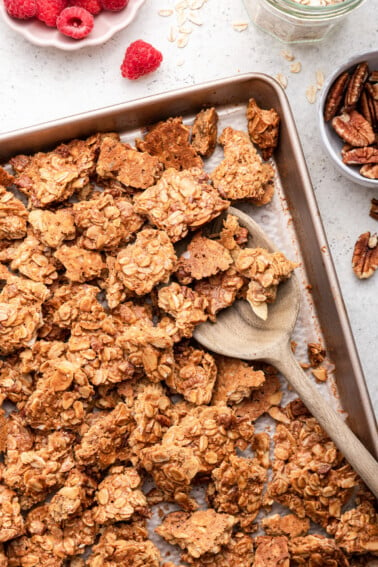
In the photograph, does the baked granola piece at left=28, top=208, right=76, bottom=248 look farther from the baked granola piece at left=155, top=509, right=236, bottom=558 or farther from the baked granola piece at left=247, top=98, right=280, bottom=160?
the baked granola piece at left=155, top=509, right=236, bottom=558

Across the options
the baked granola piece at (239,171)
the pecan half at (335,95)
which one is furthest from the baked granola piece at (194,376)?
the pecan half at (335,95)

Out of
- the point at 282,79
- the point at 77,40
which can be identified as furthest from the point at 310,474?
the point at 77,40

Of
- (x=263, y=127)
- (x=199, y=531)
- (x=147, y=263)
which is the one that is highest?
(x=263, y=127)

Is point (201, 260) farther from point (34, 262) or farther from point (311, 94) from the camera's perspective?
point (311, 94)

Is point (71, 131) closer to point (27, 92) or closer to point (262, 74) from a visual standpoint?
point (27, 92)

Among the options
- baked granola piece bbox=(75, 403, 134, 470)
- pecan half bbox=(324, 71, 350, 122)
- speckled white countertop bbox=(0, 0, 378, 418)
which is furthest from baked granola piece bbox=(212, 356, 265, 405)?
pecan half bbox=(324, 71, 350, 122)

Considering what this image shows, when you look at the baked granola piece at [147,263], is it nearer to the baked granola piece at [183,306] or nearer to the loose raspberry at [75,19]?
the baked granola piece at [183,306]

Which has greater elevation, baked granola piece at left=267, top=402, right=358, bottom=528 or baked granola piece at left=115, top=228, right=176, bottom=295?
baked granola piece at left=115, top=228, right=176, bottom=295

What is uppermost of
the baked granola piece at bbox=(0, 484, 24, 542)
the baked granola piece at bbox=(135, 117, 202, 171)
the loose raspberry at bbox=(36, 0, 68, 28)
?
the loose raspberry at bbox=(36, 0, 68, 28)

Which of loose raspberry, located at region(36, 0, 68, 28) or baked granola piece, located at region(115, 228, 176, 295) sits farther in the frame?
loose raspberry, located at region(36, 0, 68, 28)
